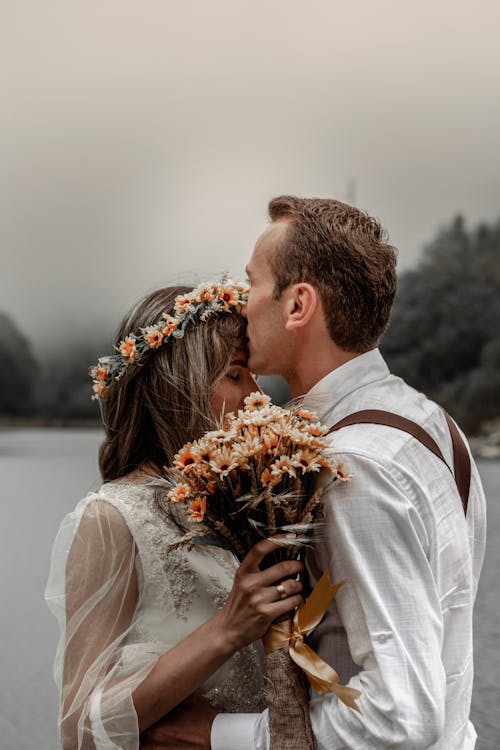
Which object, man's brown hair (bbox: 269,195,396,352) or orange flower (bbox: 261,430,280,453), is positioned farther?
man's brown hair (bbox: 269,195,396,352)

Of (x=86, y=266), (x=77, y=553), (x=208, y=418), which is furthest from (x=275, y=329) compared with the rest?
(x=86, y=266)

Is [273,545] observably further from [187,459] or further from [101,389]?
[101,389]

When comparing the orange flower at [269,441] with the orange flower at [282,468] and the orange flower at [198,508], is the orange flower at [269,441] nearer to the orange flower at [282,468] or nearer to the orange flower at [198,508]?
the orange flower at [282,468]

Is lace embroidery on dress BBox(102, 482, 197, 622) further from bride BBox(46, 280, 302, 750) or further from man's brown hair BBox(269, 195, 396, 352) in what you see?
man's brown hair BBox(269, 195, 396, 352)

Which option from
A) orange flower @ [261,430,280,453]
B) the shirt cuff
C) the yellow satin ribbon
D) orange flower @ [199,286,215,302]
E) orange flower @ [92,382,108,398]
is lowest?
the shirt cuff

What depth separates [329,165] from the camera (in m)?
24.0

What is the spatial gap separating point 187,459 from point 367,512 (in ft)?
1.02

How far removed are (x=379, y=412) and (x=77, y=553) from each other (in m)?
0.70

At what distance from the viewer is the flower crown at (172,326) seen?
2.12 meters

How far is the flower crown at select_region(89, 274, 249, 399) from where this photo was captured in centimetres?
212

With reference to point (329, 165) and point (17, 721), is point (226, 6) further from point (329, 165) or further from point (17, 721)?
point (17, 721)

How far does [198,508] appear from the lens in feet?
5.06

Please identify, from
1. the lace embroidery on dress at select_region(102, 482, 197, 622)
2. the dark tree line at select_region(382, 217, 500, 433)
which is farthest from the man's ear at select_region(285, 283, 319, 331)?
the dark tree line at select_region(382, 217, 500, 433)

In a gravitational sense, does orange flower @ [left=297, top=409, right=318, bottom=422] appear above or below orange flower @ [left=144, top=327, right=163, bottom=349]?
below
